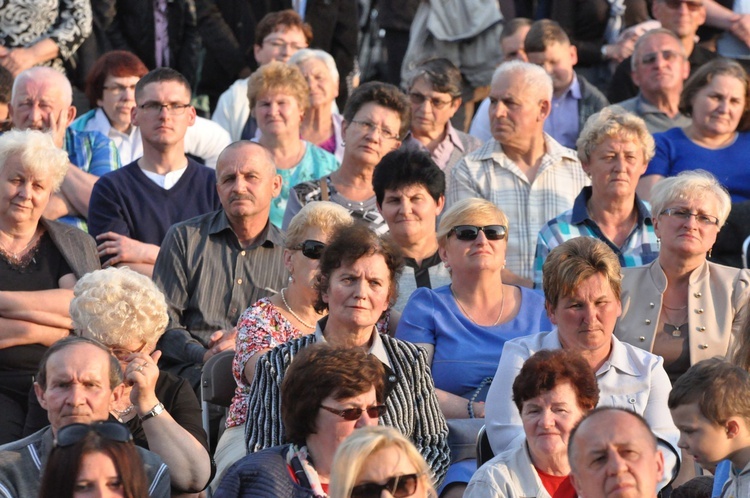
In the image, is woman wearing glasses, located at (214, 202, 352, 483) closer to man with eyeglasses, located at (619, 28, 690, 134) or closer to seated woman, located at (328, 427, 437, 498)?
seated woman, located at (328, 427, 437, 498)

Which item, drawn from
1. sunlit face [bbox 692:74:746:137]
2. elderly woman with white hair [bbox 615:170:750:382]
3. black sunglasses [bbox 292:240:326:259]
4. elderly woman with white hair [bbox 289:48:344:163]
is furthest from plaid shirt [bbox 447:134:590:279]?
black sunglasses [bbox 292:240:326:259]

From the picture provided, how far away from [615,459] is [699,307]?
2450mm

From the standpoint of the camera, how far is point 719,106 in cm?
829

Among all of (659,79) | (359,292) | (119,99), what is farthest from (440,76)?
(359,292)

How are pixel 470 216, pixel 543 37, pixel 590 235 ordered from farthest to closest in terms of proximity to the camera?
pixel 543 37, pixel 590 235, pixel 470 216

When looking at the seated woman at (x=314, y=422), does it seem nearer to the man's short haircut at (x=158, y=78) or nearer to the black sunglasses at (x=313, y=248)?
the black sunglasses at (x=313, y=248)

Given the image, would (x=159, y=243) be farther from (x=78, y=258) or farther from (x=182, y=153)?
(x=78, y=258)

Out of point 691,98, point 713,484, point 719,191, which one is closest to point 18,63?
point 691,98

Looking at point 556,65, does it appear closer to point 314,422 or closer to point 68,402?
point 314,422

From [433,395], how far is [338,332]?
451 millimetres

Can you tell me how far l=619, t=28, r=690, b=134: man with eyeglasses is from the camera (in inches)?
371

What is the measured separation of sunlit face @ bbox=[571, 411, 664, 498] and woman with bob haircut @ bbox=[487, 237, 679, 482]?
1.26m

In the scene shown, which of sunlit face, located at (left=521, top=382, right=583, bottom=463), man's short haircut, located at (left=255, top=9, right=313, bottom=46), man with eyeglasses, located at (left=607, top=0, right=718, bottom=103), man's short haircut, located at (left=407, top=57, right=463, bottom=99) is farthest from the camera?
man's short haircut, located at (left=255, top=9, right=313, bottom=46)

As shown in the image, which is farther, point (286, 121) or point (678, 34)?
point (678, 34)
